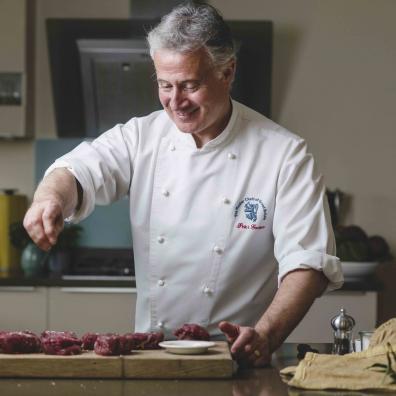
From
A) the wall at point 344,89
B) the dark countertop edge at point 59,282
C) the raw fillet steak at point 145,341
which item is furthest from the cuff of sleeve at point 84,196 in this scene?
the wall at point 344,89

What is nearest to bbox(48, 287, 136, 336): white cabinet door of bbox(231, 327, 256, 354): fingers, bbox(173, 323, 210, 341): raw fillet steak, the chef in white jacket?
the chef in white jacket

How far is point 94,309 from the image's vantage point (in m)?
3.90

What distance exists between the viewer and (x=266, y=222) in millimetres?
2367

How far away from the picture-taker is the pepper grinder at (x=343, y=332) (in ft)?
6.73

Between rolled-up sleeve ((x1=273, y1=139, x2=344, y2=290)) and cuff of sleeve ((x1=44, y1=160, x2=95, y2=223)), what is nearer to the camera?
rolled-up sleeve ((x1=273, y1=139, x2=344, y2=290))

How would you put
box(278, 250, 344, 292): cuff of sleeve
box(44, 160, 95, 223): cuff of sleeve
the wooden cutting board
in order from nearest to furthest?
the wooden cutting board, box(278, 250, 344, 292): cuff of sleeve, box(44, 160, 95, 223): cuff of sleeve

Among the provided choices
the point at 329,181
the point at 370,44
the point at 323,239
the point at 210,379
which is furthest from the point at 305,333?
the point at 210,379

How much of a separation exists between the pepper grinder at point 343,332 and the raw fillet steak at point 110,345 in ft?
1.61

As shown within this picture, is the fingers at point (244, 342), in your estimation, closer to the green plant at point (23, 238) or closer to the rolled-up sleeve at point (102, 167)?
the rolled-up sleeve at point (102, 167)

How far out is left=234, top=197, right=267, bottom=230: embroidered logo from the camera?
2369 mm

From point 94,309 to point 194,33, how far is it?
191 centimetres

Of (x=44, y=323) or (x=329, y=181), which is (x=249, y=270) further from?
(x=329, y=181)

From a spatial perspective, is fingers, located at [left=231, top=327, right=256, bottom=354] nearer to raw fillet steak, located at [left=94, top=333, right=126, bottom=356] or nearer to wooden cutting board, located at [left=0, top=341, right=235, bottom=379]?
wooden cutting board, located at [left=0, top=341, right=235, bottom=379]

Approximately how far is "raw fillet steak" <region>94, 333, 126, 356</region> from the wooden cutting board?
0.02 meters
